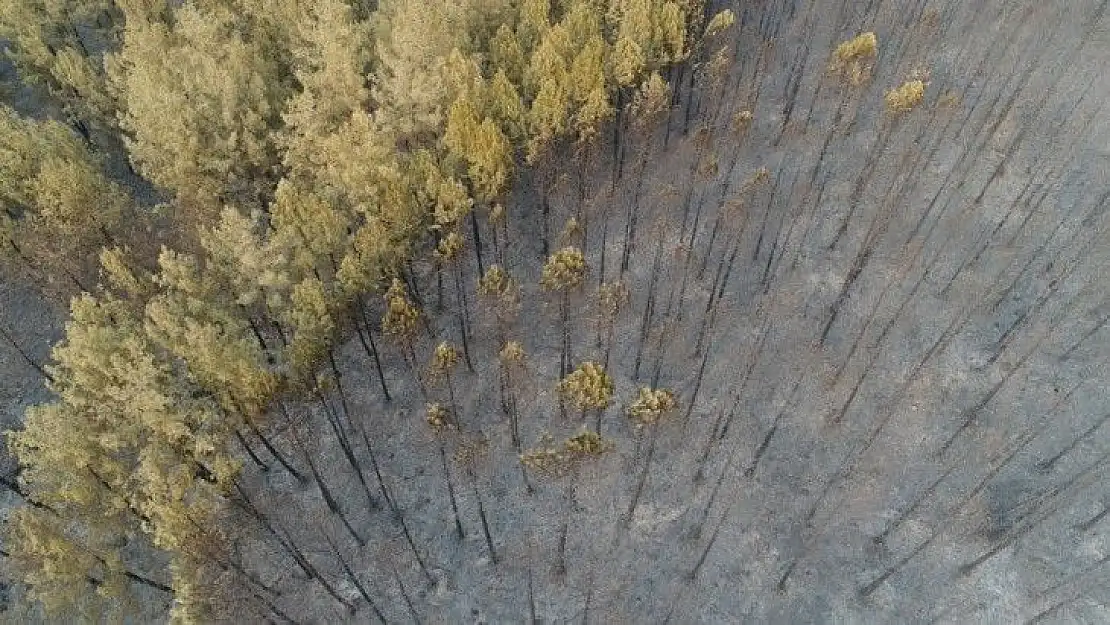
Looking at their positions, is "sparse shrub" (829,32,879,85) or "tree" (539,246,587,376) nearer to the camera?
"tree" (539,246,587,376)

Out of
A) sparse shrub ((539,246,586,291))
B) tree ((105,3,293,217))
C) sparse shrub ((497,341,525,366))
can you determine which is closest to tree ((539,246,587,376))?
sparse shrub ((539,246,586,291))

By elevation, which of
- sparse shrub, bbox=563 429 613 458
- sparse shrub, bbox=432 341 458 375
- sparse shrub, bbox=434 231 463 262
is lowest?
sparse shrub, bbox=563 429 613 458

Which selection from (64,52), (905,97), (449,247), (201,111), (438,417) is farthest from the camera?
(64,52)

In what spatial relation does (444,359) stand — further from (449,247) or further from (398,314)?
(449,247)

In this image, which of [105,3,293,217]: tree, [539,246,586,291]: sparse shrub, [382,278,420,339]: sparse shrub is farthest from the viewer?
[539,246,586,291]: sparse shrub

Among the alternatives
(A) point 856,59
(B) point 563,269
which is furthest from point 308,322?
(A) point 856,59

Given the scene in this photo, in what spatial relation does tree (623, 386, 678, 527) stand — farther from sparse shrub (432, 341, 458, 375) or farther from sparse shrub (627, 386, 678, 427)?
sparse shrub (432, 341, 458, 375)

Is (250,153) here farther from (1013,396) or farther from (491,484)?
(1013,396)

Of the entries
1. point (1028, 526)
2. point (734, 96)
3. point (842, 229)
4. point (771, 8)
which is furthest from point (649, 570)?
point (771, 8)
